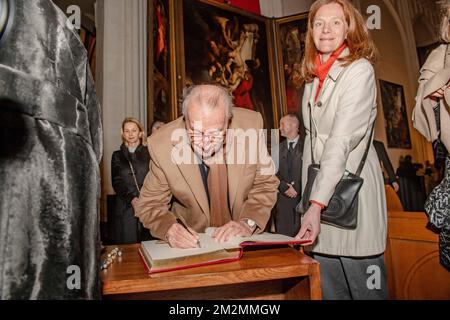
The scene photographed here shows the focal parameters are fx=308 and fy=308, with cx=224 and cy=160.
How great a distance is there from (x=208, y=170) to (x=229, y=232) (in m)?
0.55

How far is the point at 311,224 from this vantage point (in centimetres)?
128

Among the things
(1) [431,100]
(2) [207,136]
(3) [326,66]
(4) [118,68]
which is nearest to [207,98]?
(2) [207,136]

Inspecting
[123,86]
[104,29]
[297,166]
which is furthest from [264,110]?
[104,29]

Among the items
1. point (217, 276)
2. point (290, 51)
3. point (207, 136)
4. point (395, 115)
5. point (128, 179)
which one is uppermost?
point (290, 51)

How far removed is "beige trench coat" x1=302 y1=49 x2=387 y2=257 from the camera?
4.31ft

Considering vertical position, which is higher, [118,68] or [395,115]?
[118,68]

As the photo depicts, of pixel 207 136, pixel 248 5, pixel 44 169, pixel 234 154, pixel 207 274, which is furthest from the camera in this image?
pixel 248 5

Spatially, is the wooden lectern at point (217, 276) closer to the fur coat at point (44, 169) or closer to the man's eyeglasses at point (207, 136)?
the fur coat at point (44, 169)

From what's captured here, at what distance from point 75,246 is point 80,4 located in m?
2.53

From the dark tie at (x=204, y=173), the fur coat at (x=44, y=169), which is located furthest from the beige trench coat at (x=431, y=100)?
the fur coat at (x=44, y=169)

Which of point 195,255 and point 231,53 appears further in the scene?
point 231,53

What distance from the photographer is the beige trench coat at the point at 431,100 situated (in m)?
1.48

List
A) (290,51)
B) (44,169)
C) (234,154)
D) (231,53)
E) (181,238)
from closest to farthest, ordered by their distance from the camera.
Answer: (44,169)
(181,238)
(234,154)
(290,51)
(231,53)

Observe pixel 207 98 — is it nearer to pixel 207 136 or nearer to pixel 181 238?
pixel 207 136
